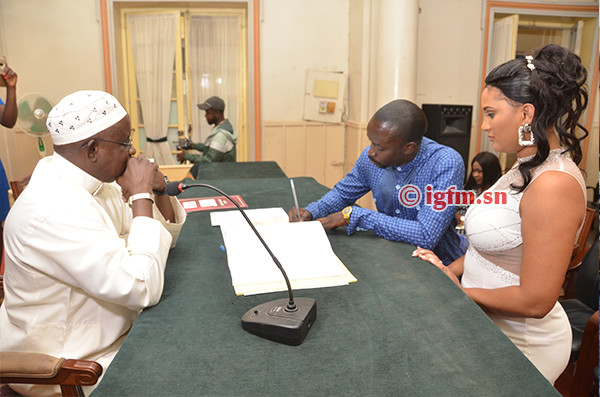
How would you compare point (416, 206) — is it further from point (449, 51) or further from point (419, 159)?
point (449, 51)

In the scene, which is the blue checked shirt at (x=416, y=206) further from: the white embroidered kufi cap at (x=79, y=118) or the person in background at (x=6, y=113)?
the person in background at (x=6, y=113)

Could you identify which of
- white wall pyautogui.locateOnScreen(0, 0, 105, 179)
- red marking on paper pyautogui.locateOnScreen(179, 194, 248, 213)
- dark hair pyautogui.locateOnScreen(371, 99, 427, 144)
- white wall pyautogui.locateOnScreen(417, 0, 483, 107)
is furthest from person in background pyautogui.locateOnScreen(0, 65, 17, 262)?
white wall pyautogui.locateOnScreen(417, 0, 483, 107)

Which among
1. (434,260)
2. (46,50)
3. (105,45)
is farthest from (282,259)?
(46,50)

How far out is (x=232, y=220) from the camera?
2.00 meters

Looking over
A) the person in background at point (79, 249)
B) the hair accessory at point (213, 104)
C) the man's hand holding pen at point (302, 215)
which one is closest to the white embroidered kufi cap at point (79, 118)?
the person in background at point (79, 249)

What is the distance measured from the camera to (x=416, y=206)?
2047 millimetres

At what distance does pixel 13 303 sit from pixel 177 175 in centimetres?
378

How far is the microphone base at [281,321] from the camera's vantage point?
104 cm

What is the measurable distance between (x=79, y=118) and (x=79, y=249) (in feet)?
1.31

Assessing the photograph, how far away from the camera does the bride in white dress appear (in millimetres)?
1267

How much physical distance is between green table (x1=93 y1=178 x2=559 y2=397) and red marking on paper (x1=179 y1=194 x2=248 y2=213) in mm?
797

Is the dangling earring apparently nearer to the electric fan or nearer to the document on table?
the document on table

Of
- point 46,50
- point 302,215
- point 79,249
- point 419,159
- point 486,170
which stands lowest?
point 486,170

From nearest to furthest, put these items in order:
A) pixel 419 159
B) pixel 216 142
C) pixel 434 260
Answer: pixel 434 260 < pixel 419 159 < pixel 216 142
